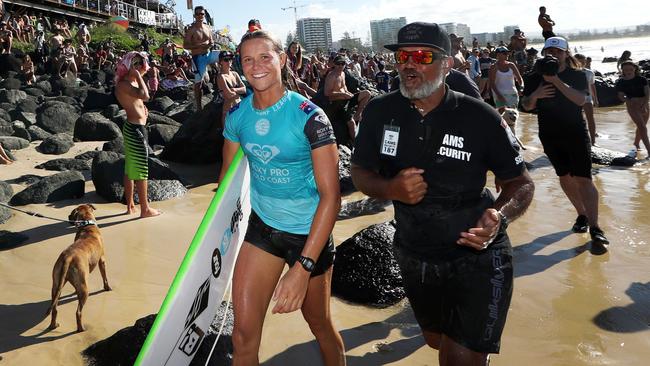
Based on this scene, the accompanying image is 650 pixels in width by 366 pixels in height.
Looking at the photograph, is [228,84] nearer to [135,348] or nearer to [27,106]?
[135,348]

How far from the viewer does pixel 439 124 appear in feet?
8.74

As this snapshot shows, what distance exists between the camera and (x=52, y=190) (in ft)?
24.4

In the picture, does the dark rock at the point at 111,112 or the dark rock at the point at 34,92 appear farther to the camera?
the dark rock at the point at 34,92

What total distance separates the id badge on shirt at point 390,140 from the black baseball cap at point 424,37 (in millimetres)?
412

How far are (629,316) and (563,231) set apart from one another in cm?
220

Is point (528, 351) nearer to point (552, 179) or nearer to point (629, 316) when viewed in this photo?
point (629, 316)

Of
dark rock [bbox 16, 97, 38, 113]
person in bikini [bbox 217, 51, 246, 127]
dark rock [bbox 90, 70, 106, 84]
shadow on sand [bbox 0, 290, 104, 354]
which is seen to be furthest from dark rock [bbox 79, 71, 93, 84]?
shadow on sand [bbox 0, 290, 104, 354]

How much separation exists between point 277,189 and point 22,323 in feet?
8.80

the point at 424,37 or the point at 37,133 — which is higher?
the point at 424,37

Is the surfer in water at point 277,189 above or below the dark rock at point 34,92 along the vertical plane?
below

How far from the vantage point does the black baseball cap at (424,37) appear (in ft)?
8.97

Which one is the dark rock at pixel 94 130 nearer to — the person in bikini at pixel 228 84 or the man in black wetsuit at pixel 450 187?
the person in bikini at pixel 228 84

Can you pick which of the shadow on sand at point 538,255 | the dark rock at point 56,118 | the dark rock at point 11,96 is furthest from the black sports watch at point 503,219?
the dark rock at point 11,96

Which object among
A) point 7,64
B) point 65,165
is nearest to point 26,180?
point 65,165
